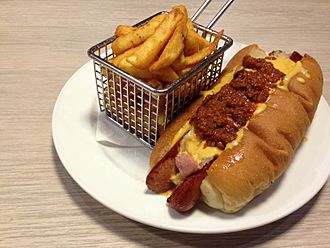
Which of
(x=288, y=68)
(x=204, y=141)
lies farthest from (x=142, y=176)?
(x=288, y=68)

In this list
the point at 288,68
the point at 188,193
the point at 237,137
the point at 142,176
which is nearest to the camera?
the point at 188,193

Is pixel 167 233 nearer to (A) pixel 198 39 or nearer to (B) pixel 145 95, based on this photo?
(B) pixel 145 95

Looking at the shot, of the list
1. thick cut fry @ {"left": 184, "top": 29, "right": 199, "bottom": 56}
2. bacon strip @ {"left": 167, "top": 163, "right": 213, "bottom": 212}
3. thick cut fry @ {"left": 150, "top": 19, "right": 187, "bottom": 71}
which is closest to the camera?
bacon strip @ {"left": 167, "top": 163, "right": 213, "bottom": 212}

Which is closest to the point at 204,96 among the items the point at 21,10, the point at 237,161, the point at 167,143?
the point at 167,143

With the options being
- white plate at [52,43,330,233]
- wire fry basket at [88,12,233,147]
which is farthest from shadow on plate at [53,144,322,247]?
wire fry basket at [88,12,233,147]

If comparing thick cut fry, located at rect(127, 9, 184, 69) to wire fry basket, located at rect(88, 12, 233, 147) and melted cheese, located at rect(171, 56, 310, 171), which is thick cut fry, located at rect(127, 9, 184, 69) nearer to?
wire fry basket, located at rect(88, 12, 233, 147)

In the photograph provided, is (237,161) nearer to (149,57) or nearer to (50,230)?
(149,57)
